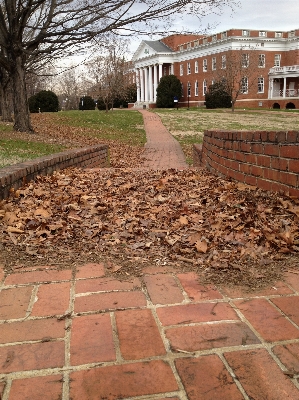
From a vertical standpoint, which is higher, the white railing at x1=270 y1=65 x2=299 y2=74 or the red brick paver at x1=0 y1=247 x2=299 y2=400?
the white railing at x1=270 y1=65 x2=299 y2=74

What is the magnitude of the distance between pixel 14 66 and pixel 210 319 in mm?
12410

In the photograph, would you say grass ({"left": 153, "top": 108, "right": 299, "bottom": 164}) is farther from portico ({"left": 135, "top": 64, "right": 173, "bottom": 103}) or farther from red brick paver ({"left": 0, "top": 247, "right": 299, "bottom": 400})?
portico ({"left": 135, "top": 64, "right": 173, "bottom": 103})

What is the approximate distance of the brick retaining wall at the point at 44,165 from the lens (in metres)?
3.76

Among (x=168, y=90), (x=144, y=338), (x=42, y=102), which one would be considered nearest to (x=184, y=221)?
(x=144, y=338)

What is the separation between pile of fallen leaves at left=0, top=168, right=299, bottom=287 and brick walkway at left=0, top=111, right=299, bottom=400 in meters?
0.19

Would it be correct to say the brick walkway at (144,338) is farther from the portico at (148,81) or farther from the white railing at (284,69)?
the portico at (148,81)

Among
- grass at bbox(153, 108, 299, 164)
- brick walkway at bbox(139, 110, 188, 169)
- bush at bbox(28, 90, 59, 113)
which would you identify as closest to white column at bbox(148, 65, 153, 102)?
bush at bbox(28, 90, 59, 113)

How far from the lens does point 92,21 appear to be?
10508mm

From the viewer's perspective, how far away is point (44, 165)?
4930 millimetres

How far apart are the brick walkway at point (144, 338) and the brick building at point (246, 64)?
3878 centimetres

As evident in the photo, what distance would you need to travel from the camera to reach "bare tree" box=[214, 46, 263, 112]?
37.2 meters

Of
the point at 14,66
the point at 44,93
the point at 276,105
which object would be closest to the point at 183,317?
the point at 14,66

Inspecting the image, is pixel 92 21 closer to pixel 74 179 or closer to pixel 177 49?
pixel 74 179

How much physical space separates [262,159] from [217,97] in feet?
133
